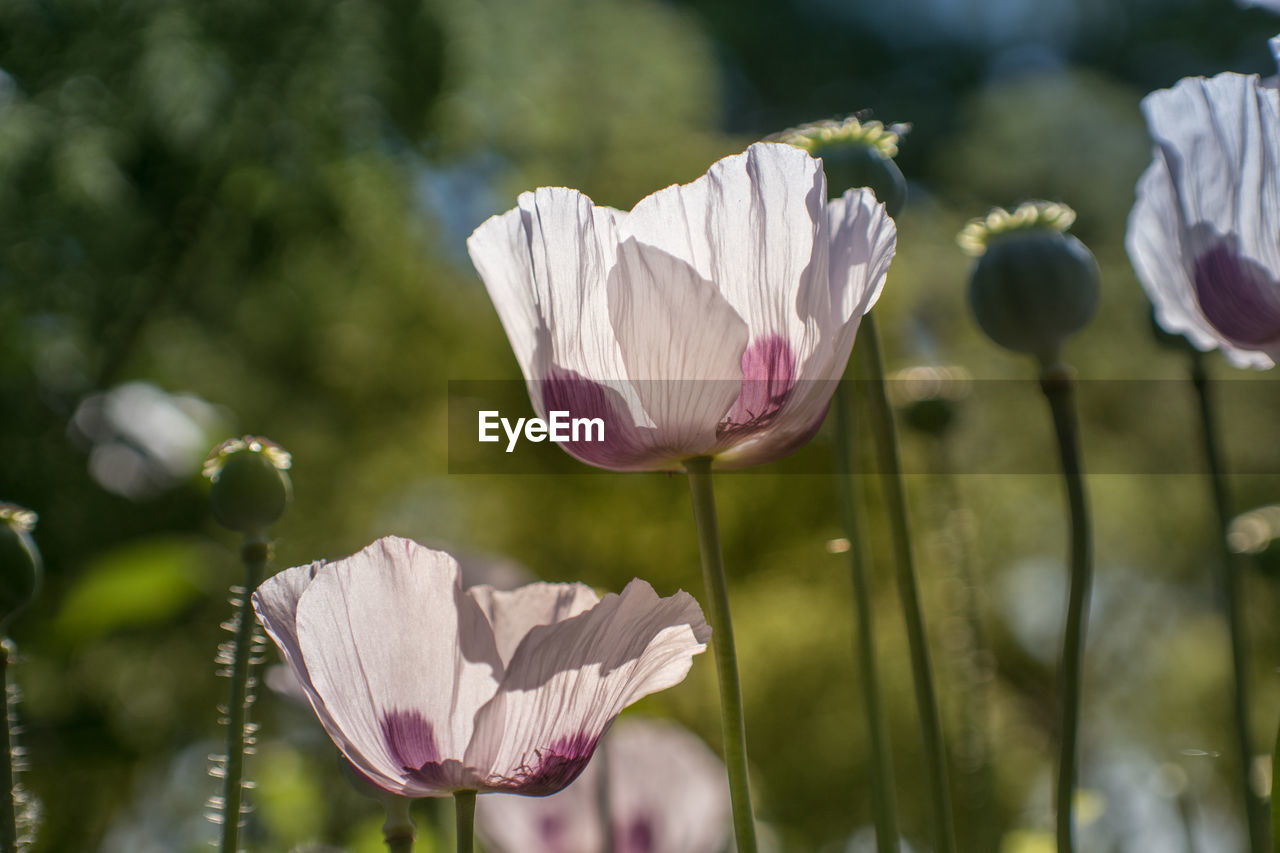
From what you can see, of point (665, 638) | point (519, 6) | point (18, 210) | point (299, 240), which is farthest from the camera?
point (519, 6)

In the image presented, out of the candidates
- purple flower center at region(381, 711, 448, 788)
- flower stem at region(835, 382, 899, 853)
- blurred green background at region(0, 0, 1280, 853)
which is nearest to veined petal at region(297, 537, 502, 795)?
purple flower center at region(381, 711, 448, 788)

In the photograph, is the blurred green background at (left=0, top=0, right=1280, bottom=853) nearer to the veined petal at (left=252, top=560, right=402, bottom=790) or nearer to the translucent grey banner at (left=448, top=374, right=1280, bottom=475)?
the translucent grey banner at (left=448, top=374, right=1280, bottom=475)

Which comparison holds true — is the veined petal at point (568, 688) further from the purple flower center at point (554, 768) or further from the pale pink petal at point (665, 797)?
the pale pink petal at point (665, 797)

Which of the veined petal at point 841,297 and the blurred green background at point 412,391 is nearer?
the veined petal at point 841,297

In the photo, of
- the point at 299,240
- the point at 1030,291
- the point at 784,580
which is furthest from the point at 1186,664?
the point at 1030,291

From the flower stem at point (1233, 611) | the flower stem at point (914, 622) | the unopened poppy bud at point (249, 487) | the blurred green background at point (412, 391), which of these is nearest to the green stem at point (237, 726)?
the unopened poppy bud at point (249, 487)

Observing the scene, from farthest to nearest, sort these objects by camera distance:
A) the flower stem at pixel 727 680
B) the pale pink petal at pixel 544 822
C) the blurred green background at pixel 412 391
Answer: the blurred green background at pixel 412 391
the pale pink petal at pixel 544 822
the flower stem at pixel 727 680

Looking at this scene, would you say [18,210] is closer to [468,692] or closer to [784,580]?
[784,580]
